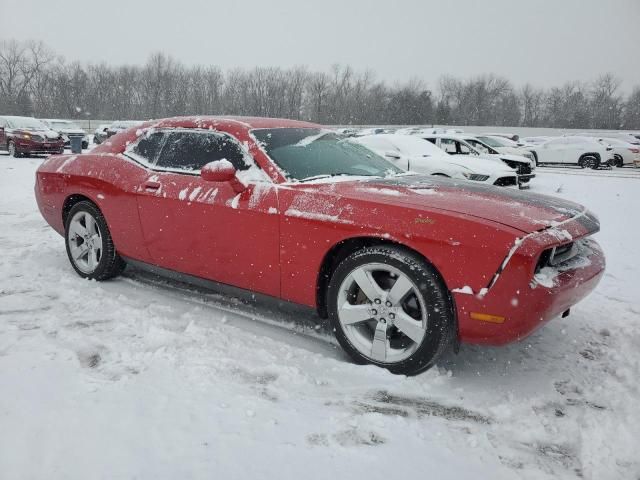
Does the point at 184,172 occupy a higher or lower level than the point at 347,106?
lower

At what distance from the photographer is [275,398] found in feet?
8.33

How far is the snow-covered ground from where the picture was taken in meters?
2.04

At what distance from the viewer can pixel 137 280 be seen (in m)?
4.38

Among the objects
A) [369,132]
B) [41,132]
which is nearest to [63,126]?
[41,132]

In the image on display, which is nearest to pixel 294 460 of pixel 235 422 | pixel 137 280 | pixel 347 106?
pixel 235 422

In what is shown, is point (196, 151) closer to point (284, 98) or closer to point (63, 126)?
point (63, 126)

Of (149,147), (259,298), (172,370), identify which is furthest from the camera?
(149,147)

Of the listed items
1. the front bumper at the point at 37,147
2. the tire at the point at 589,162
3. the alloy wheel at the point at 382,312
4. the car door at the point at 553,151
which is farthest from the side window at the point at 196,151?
the car door at the point at 553,151

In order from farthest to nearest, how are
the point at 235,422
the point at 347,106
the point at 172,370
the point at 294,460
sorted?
the point at 347,106
the point at 172,370
the point at 235,422
the point at 294,460

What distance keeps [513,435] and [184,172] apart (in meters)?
2.69

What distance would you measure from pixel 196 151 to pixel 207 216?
1.99ft

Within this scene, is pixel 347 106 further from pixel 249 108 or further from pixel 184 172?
pixel 184 172

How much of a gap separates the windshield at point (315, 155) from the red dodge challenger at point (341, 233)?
13mm

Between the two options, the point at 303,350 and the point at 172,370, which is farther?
the point at 303,350
